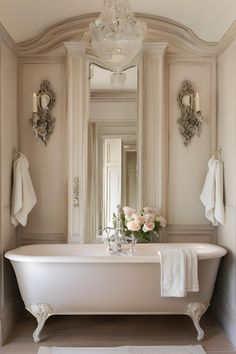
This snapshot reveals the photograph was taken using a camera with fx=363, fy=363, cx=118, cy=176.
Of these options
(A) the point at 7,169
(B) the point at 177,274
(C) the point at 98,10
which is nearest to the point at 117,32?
(C) the point at 98,10

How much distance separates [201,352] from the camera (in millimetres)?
2686

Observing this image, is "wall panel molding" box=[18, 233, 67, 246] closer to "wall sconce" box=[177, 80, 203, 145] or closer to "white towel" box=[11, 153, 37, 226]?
"white towel" box=[11, 153, 37, 226]

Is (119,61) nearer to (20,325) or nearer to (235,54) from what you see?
(235,54)

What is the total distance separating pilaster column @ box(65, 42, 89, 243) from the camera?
3488mm

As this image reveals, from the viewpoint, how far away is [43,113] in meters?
3.51

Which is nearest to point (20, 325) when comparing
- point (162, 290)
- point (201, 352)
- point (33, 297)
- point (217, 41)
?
point (33, 297)

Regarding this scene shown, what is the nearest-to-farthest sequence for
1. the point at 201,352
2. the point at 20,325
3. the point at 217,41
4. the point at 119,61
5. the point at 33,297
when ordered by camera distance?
the point at 119,61
the point at 201,352
the point at 33,297
the point at 20,325
the point at 217,41

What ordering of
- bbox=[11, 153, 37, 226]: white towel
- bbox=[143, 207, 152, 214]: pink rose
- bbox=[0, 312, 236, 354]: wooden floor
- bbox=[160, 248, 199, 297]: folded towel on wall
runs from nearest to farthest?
bbox=[160, 248, 199, 297]: folded towel on wall → bbox=[0, 312, 236, 354]: wooden floor → bbox=[11, 153, 37, 226]: white towel → bbox=[143, 207, 152, 214]: pink rose

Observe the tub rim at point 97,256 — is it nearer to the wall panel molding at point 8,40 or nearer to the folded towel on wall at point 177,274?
the folded towel on wall at point 177,274

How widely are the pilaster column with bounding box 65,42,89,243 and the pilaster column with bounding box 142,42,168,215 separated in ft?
1.88

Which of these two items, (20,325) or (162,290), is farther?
(20,325)

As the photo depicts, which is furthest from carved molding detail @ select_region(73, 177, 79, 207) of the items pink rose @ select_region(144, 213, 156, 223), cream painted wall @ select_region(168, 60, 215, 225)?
cream painted wall @ select_region(168, 60, 215, 225)

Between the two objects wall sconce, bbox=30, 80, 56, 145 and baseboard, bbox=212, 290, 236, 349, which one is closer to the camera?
baseboard, bbox=212, 290, 236, 349

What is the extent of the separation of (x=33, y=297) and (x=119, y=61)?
75.2 inches
